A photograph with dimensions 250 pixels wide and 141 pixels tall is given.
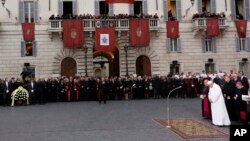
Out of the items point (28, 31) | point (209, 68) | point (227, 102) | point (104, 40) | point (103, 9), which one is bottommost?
point (227, 102)

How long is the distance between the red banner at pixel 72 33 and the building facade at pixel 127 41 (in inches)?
24.6

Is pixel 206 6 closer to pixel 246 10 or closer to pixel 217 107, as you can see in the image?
pixel 246 10

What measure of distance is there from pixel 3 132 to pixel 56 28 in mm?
20436

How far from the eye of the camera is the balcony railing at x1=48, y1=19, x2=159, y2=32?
106ft

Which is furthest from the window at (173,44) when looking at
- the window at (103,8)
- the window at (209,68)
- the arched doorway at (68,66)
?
the arched doorway at (68,66)

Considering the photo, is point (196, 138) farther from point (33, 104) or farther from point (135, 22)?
A: point (135, 22)

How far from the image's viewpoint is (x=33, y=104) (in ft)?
78.8

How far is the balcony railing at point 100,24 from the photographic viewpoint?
106 feet

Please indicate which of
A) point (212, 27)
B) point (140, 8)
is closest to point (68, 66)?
point (140, 8)

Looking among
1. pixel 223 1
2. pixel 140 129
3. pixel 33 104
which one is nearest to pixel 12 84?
pixel 33 104

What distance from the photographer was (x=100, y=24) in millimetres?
32781

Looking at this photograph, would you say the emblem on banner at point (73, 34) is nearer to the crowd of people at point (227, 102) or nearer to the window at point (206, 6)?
the window at point (206, 6)

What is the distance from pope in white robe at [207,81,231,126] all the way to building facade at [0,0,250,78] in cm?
1962

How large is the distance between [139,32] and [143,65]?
3524 mm
